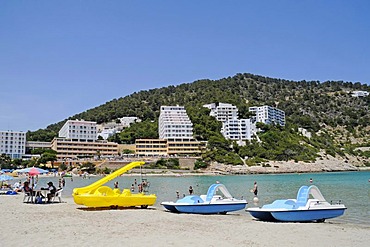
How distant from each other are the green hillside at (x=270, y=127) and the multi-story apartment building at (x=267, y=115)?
341cm

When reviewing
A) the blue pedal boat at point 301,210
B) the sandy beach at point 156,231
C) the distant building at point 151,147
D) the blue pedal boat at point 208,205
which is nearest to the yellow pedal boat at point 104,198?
the blue pedal boat at point 208,205

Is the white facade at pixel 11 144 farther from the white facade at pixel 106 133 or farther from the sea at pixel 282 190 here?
the sea at pixel 282 190

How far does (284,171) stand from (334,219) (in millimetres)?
Answer: 100208

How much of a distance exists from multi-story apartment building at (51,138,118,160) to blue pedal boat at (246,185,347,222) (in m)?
114

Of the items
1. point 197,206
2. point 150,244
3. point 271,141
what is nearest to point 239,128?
point 271,141

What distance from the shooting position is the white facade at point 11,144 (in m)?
129

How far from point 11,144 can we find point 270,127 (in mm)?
89512

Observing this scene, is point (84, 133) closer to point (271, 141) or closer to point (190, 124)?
point (190, 124)

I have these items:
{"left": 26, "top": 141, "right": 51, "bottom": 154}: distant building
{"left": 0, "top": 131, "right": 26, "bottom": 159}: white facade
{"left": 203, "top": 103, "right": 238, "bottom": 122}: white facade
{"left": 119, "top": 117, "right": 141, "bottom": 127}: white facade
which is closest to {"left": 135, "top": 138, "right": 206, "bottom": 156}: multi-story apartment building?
{"left": 203, "top": 103, "right": 238, "bottom": 122}: white facade

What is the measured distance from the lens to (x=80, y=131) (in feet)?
454

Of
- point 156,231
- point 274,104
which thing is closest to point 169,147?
point 274,104

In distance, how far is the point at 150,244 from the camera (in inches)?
427

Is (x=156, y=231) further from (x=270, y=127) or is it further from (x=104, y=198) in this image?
(x=270, y=127)

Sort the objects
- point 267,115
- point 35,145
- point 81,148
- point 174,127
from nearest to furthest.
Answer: point 81,148 → point 35,145 → point 174,127 → point 267,115
